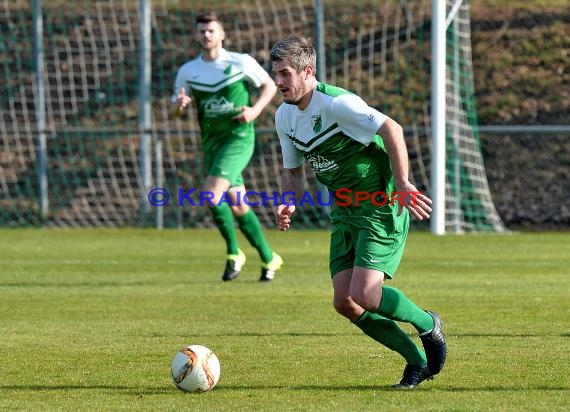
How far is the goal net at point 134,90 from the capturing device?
2019 centimetres

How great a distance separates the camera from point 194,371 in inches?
233

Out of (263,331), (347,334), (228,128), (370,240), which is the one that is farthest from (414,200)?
(228,128)

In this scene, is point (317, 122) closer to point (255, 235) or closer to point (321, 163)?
point (321, 163)

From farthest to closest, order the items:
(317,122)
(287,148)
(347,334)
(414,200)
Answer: (347,334) → (287,148) → (317,122) → (414,200)

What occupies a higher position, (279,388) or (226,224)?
(279,388)

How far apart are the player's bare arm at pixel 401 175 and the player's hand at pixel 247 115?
5164mm

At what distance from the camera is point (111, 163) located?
20.6 meters

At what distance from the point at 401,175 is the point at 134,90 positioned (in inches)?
633

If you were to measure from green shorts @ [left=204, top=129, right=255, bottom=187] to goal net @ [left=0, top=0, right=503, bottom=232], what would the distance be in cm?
767

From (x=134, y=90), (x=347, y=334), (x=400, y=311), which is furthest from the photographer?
(x=134, y=90)

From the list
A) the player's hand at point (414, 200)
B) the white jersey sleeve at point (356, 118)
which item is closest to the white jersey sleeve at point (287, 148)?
the white jersey sleeve at point (356, 118)

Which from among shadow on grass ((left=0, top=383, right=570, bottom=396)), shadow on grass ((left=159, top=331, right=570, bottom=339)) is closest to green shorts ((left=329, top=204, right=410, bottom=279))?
shadow on grass ((left=0, top=383, right=570, bottom=396))

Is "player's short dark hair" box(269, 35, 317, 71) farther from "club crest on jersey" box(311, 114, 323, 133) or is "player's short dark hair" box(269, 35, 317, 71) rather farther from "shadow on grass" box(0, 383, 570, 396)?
"shadow on grass" box(0, 383, 570, 396)

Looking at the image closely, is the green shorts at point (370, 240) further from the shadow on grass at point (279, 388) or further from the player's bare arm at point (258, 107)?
the player's bare arm at point (258, 107)
